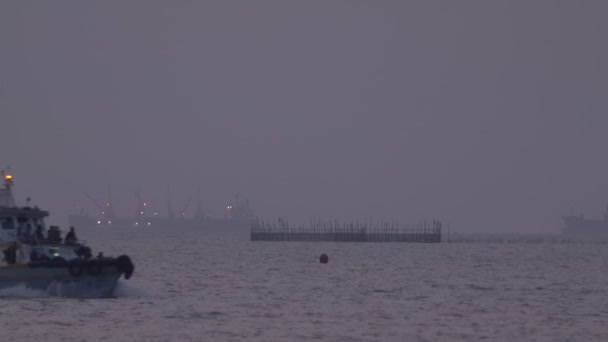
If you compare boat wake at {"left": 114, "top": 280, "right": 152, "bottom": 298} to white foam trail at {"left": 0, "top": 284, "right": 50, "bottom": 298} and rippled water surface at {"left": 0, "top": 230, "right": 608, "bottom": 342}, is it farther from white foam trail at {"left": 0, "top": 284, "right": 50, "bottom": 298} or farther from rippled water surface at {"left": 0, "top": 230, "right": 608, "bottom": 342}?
white foam trail at {"left": 0, "top": 284, "right": 50, "bottom": 298}

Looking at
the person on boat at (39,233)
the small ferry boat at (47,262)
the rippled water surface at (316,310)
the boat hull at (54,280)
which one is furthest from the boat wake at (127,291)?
the person on boat at (39,233)

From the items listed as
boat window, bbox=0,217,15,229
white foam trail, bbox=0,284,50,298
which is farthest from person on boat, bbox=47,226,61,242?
white foam trail, bbox=0,284,50,298

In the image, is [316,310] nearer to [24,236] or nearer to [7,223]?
[24,236]

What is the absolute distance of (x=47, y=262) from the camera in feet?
158

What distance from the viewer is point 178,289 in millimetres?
61281

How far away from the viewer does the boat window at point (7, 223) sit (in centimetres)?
5053

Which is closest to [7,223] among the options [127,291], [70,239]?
[70,239]

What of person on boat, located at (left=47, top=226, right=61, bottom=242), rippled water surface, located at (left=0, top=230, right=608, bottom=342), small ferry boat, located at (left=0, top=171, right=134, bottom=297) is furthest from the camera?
person on boat, located at (left=47, top=226, right=61, bottom=242)

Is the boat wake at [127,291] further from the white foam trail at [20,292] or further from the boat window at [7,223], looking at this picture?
the boat window at [7,223]

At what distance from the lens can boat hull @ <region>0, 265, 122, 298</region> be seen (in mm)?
48500

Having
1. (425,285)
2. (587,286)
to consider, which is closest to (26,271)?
(425,285)

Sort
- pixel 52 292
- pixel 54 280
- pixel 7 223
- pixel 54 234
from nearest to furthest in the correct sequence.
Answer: pixel 54 280 → pixel 52 292 → pixel 7 223 → pixel 54 234

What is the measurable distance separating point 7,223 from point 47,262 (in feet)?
12.3

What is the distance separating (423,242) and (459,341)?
517ft
